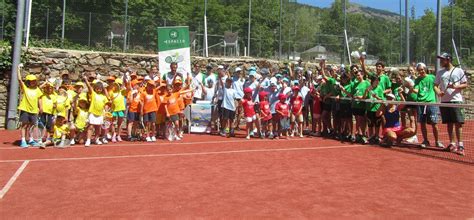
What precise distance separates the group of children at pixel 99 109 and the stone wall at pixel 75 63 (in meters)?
3.40

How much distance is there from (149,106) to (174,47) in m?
2.97

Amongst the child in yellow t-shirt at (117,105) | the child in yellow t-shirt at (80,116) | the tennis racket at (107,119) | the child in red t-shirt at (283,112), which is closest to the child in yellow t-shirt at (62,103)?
the child in yellow t-shirt at (80,116)

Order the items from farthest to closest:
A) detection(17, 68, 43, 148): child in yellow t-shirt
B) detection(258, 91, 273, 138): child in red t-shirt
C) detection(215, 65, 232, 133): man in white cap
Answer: detection(215, 65, 232, 133): man in white cap
detection(258, 91, 273, 138): child in red t-shirt
detection(17, 68, 43, 148): child in yellow t-shirt

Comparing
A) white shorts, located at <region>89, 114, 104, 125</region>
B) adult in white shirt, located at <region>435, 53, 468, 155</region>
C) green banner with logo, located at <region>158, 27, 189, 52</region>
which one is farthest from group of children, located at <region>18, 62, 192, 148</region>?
adult in white shirt, located at <region>435, 53, 468, 155</region>

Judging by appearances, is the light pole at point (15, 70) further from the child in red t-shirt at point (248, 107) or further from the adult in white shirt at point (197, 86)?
the child in red t-shirt at point (248, 107)

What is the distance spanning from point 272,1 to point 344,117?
98.9 feet

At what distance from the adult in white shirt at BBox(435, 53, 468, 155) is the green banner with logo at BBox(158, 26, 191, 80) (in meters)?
7.24

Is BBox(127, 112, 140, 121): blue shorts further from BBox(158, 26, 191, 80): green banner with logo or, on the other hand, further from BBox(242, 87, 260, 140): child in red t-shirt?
BBox(242, 87, 260, 140): child in red t-shirt

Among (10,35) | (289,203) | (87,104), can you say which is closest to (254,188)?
(289,203)

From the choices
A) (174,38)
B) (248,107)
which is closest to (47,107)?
(174,38)

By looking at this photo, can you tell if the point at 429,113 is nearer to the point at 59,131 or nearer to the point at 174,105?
the point at 174,105

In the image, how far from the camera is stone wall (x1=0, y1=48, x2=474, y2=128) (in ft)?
48.6

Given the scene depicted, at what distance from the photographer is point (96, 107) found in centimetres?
1105

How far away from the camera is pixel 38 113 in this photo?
1074cm
